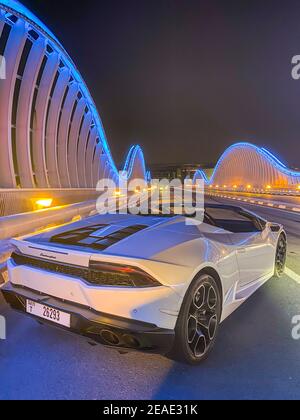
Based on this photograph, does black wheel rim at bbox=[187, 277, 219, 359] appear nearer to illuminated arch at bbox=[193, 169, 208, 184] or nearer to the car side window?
the car side window

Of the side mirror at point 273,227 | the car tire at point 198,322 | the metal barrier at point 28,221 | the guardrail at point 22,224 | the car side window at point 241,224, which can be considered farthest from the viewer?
the metal barrier at point 28,221

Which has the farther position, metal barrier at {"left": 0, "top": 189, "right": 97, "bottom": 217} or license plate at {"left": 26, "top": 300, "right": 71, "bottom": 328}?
metal barrier at {"left": 0, "top": 189, "right": 97, "bottom": 217}

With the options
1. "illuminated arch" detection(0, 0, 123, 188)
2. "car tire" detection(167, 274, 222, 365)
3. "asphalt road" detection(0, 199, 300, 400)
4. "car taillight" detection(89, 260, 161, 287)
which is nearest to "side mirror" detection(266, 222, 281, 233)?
"asphalt road" detection(0, 199, 300, 400)

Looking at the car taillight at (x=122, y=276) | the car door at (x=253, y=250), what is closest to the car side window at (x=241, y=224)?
the car door at (x=253, y=250)

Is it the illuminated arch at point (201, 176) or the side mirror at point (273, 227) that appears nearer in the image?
the side mirror at point (273, 227)

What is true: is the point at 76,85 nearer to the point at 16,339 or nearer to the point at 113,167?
the point at 113,167

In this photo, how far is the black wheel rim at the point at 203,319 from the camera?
2.90 metres

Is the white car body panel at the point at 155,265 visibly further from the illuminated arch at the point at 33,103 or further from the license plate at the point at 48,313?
the illuminated arch at the point at 33,103

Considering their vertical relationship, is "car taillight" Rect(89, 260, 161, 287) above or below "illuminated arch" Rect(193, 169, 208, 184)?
below

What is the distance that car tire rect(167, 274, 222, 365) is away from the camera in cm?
275

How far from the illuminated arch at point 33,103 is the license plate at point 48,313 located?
17.2 m

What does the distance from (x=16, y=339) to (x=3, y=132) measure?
18.4 metres

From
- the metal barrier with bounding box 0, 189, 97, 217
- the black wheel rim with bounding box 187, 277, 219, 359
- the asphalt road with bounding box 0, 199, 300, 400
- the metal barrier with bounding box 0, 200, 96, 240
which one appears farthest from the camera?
the metal barrier with bounding box 0, 189, 97, 217

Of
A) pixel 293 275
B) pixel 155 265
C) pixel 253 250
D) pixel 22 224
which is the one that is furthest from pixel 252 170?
pixel 155 265
